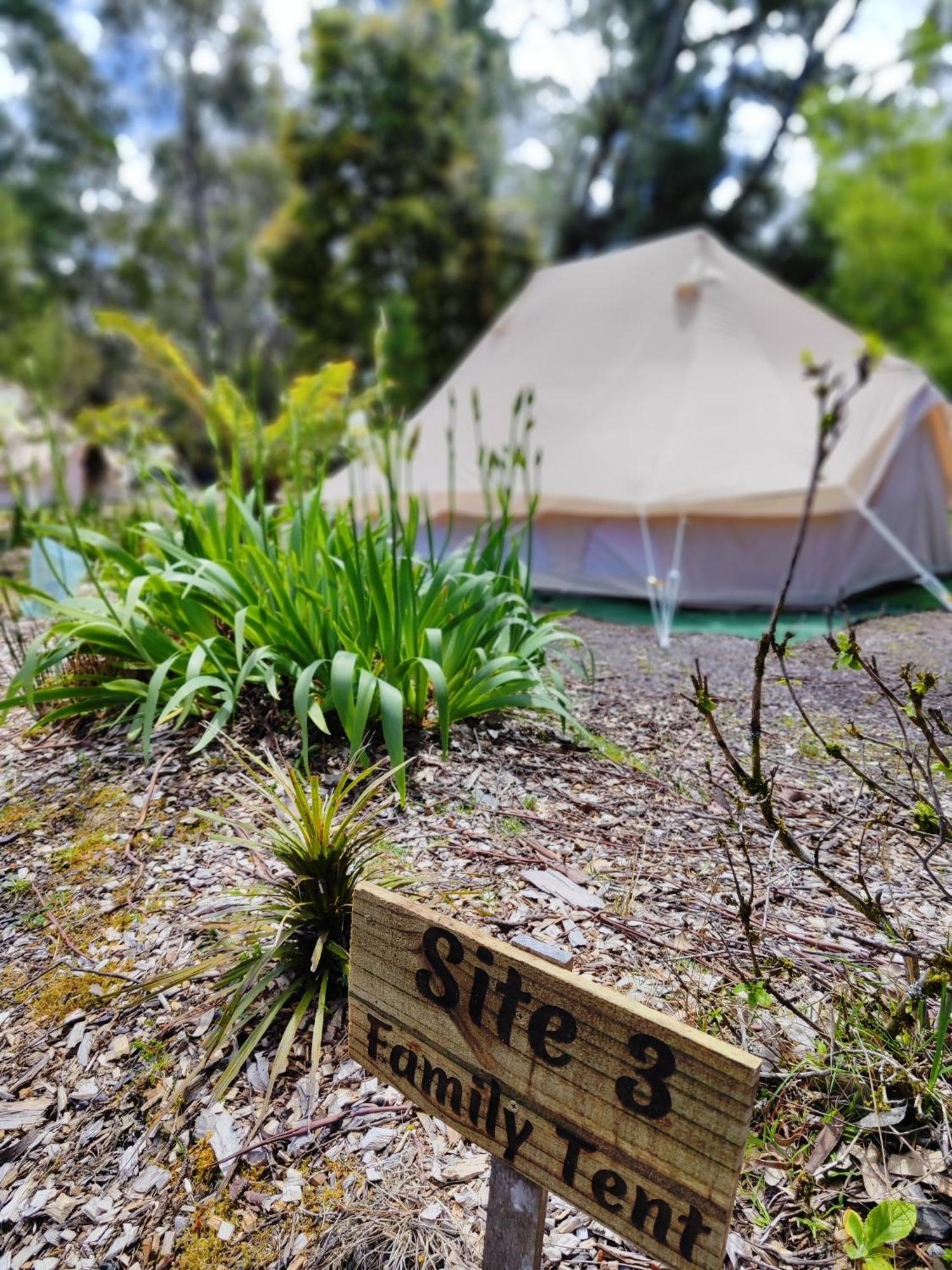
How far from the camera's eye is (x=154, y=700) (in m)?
1.65

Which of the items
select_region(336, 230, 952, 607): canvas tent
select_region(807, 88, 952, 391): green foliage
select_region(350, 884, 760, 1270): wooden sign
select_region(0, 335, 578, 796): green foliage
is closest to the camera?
select_region(350, 884, 760, 1270): wooden sign

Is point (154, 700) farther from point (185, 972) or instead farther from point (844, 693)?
point (844, 693)

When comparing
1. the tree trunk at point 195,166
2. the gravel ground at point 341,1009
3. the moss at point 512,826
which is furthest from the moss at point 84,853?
the tree trunk at point 195,166

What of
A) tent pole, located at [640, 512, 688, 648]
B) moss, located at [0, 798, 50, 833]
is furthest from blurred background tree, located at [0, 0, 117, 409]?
moss, located at [0, 798, 50, 833]

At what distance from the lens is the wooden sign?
0.62 m

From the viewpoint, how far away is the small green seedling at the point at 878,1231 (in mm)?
828

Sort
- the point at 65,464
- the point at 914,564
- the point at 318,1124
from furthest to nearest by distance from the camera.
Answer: the point at 65,464, the point at 914,564, the point at 318,1124

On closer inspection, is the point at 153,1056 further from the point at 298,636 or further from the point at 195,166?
the point at 195,166

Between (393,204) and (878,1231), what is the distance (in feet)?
40.4

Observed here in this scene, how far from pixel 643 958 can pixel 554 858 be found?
0.93 ft

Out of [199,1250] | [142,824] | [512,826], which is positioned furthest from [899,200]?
[199,1250]

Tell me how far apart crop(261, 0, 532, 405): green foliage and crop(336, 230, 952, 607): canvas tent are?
5.99 m

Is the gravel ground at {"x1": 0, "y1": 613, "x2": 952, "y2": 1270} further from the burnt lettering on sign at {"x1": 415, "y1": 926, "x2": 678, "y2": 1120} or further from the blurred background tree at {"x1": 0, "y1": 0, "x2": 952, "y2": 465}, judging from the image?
the blurred background tree at {"x1": 0, "y1": 0, "x2": 952, "y2": 465}

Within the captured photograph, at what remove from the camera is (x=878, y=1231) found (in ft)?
2.75
